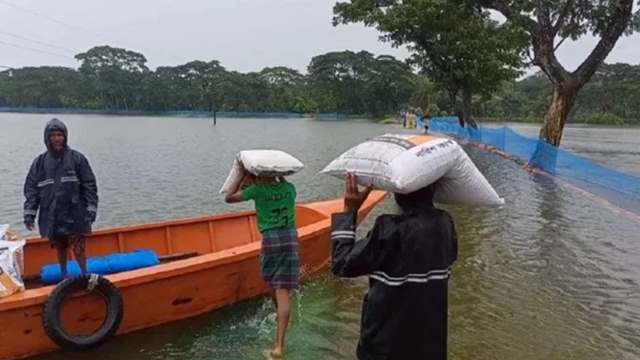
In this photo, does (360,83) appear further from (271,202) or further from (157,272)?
(271,202)

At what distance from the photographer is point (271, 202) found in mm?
4762

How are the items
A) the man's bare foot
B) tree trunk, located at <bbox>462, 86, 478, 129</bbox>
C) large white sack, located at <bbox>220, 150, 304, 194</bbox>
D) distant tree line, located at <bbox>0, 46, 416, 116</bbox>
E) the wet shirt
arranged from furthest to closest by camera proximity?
1. distant tree line, located at <bbox>0, 46, 416, 116</bbox>
2. tree trunk, located at <bbox>462, 86, 478, 129</bbox>
3. the man's bare foot
4. large white sack, located at <bbox>220, 150, 304, 194</bbox>
5. the wet shirt

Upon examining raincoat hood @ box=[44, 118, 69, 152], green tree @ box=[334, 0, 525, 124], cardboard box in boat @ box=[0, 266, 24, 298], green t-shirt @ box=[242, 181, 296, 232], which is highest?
green tree @ box=[334, 0, 525, 124]

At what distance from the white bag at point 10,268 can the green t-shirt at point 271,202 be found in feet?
6.18

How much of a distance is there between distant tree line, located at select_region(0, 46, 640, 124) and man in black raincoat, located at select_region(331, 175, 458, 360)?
9129 centimetres

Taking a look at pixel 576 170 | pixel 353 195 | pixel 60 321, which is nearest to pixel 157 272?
pixel 60 321

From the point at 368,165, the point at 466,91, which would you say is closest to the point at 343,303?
the point at 368,165

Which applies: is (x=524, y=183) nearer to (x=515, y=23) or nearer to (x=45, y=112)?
(x=515, y=23)

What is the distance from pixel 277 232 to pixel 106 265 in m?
2.25

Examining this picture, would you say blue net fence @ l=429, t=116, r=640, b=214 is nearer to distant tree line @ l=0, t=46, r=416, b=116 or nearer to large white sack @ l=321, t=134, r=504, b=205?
large white sack @ l=321, t=134, r=504, b=205

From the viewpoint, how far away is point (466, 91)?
40031 mm

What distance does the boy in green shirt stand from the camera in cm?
477

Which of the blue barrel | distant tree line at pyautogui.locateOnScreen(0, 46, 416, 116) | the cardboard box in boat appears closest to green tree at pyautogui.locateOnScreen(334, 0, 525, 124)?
the blue barrel

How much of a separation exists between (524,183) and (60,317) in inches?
571
